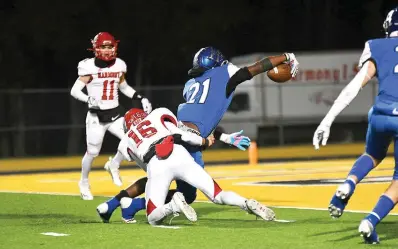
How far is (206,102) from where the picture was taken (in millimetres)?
12438

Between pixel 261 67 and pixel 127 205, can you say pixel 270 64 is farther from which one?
pixel 127 205

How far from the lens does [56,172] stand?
24578mm

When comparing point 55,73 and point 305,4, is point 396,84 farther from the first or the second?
point 305,4

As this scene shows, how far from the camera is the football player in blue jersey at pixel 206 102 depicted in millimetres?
12359

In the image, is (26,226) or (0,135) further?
(0,135)

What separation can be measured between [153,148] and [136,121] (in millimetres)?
619

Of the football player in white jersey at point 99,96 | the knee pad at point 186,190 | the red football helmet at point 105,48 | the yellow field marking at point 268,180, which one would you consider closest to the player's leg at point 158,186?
the knee pad at point 186,190

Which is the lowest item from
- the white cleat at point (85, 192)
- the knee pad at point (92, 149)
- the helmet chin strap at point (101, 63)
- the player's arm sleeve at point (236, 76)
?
the white cleat at point (85, 192)

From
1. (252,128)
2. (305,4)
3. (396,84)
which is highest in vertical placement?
(396,84)

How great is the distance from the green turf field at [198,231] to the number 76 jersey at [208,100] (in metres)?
1.05

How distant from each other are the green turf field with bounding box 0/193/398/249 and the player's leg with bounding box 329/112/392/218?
358 mm

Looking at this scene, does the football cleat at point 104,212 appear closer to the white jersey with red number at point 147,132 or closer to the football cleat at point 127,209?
the football cleat at point 127,209

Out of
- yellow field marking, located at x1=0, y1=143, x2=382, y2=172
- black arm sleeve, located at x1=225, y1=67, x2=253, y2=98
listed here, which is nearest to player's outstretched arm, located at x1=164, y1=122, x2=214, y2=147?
black arm sleeve, located at x1=225, y1=67, x2=253, y2=98

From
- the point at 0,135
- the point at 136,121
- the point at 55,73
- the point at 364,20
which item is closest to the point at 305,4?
the point at 364,20
